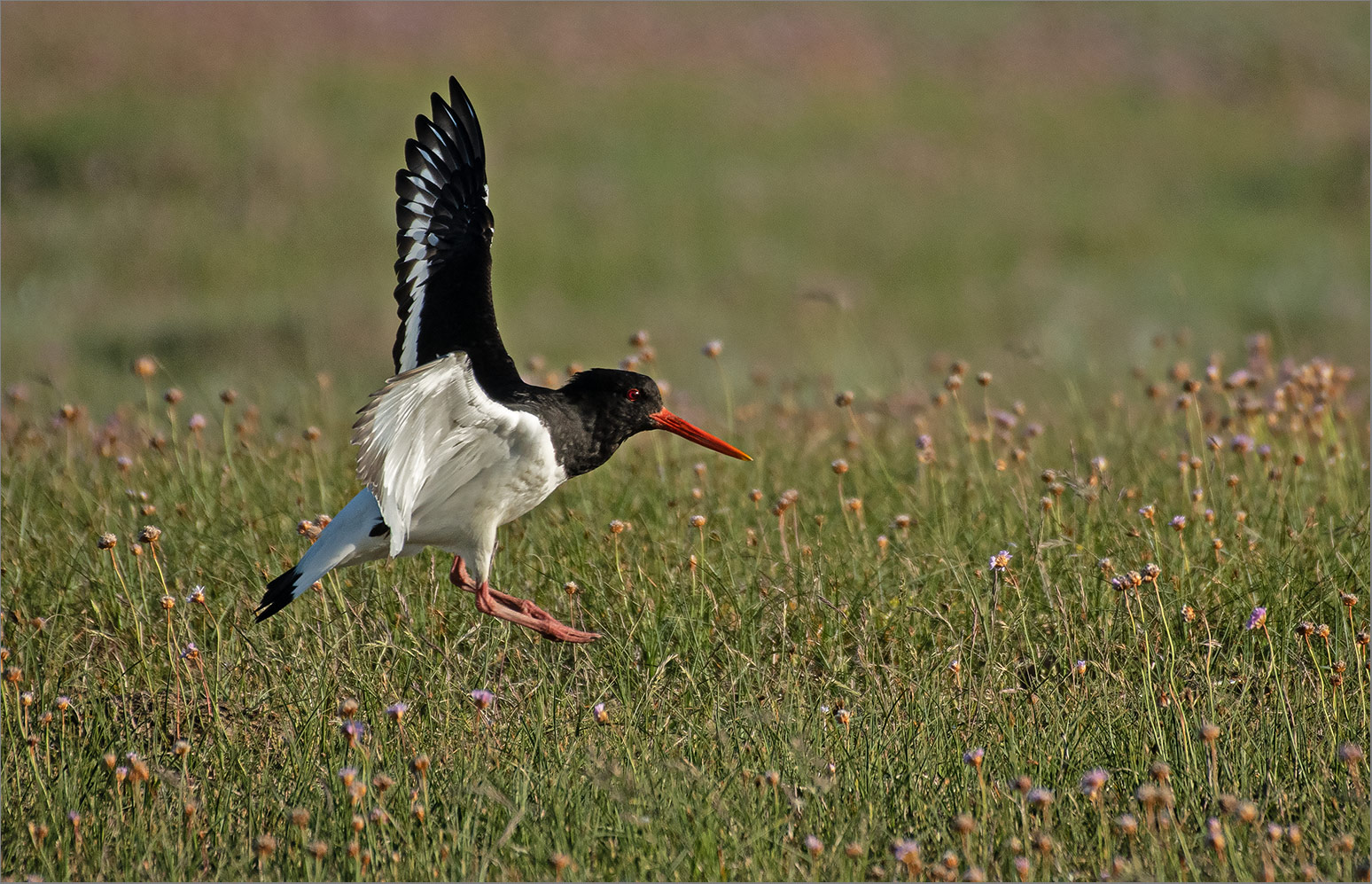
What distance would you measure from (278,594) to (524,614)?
748 mm

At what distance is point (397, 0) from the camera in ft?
79.9

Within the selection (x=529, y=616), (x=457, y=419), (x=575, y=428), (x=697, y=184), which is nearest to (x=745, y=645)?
(x=529, y=616)

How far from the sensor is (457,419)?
4195 millimetres

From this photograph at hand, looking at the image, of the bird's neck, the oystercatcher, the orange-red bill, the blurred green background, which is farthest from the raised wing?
the blurred green background

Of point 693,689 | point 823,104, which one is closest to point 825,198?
point 823,104

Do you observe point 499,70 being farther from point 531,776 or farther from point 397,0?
point 531,776

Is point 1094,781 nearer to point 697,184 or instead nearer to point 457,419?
point 457,419

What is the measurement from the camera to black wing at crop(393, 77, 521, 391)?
4598 mm

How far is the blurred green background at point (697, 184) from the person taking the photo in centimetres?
1486

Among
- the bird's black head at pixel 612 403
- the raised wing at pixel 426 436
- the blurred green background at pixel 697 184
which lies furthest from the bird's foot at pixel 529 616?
the blurred green background at pixel 697 184

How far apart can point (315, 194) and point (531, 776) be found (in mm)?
16867

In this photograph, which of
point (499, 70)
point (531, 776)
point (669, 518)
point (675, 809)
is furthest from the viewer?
point (499, 70)

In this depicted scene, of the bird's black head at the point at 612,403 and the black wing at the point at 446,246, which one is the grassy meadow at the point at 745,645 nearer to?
the bird's black head at the point at 612,403

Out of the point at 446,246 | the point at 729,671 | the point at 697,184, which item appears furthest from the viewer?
the point at 697,184
